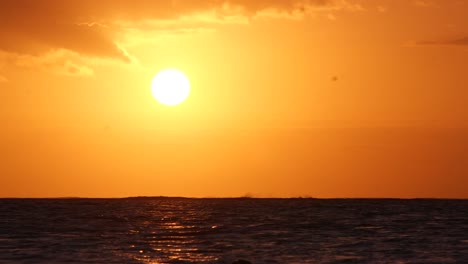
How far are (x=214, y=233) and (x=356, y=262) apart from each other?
36456mm

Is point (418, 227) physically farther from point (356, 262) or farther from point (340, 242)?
point (356, 262)

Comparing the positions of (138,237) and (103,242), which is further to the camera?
(138,237)

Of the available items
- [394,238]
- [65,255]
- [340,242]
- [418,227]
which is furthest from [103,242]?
[418,227]

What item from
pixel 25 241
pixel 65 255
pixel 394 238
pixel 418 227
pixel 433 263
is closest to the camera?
pixel 433 263

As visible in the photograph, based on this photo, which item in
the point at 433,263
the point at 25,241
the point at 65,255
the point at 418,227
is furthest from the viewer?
the point at 418,227

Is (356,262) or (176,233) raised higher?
(176,233)

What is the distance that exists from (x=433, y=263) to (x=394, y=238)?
25713 mm

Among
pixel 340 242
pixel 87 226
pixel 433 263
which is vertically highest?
pixel 87 226

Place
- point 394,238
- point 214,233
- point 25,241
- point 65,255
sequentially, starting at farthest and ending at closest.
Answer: point 214,233 < point 394,238 < point 25,241 < point 65,255

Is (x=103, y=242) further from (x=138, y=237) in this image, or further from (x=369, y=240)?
(x=369, y=240)

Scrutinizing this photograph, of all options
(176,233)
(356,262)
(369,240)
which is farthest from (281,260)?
(176,233)

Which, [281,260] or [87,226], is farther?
[87,226]

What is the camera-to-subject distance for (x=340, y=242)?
85.4 meters

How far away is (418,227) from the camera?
112 meters
